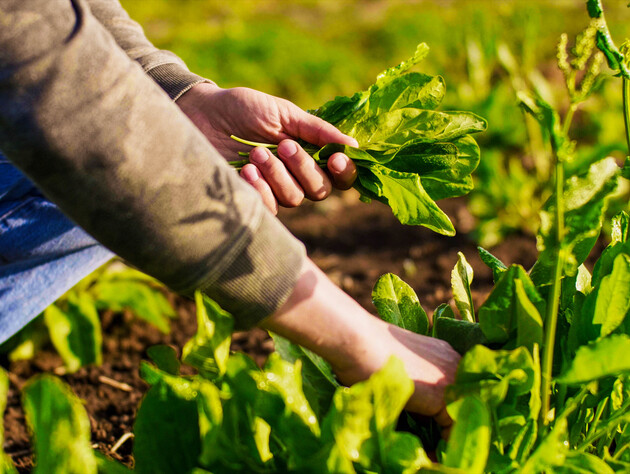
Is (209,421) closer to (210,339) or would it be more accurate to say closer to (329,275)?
(210,339)

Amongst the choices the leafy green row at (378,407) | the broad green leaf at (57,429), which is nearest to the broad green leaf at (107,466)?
the leafy green row at (378,407)

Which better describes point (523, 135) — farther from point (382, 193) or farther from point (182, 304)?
point (382, 193)

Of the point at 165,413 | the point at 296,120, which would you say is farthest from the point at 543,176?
the point at 165,413

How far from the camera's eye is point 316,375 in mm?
1124

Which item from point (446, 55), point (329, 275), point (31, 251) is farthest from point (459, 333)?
point (446, 55)

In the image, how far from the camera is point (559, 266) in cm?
92

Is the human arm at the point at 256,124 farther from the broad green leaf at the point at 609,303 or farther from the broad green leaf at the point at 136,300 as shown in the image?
the broad green leaf at the point at 136,300

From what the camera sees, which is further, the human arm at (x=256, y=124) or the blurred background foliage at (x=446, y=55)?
the blurred background foliage at (x=446, y=55)

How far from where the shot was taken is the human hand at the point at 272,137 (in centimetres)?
137

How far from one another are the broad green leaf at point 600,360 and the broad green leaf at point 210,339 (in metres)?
0.47

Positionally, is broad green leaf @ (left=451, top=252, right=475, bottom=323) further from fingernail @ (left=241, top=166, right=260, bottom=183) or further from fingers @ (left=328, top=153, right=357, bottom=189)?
fingernail @ (left=241, top=166, right=260, bottom=183)

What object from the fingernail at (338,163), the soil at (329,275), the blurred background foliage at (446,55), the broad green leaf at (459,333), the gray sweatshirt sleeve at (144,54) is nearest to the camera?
the broad green leaf at (459,333)

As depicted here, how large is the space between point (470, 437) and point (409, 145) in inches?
23.5

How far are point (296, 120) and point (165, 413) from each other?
28.6 inches
